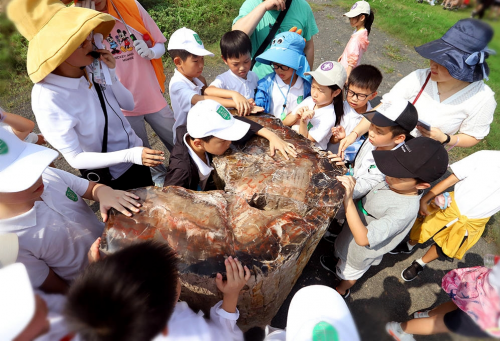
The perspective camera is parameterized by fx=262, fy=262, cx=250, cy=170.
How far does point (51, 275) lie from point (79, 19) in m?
1.63

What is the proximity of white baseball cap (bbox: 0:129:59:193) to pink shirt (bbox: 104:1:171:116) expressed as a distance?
61.6 inches

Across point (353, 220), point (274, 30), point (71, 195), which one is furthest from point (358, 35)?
point (71, 195)

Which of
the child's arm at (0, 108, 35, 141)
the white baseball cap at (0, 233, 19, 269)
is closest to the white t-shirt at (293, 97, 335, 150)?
the white baseball cap at (0, 233, 19, 269)

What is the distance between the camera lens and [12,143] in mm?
1382

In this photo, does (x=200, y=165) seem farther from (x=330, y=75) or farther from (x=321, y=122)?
(x=330, y=75)

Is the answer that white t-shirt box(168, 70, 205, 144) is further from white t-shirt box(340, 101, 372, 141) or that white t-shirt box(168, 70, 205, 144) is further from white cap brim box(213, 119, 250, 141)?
white t-shirt box(340, 101, 372, 141)

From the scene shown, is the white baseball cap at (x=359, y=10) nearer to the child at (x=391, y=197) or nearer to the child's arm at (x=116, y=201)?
the child at (x=391, y=197)

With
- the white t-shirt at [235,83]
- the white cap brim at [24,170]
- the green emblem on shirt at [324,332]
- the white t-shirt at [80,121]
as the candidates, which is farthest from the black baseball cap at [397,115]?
the white cap brim at [24,170]

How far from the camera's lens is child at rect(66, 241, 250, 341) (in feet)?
2.94

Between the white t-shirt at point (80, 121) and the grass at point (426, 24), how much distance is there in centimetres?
186

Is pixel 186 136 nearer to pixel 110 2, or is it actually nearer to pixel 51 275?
pixel 51 275

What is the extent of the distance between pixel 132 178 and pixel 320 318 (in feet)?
6.84

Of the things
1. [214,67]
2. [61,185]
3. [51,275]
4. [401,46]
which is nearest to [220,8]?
[214,67]

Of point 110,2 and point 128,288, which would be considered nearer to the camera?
point 128,288
